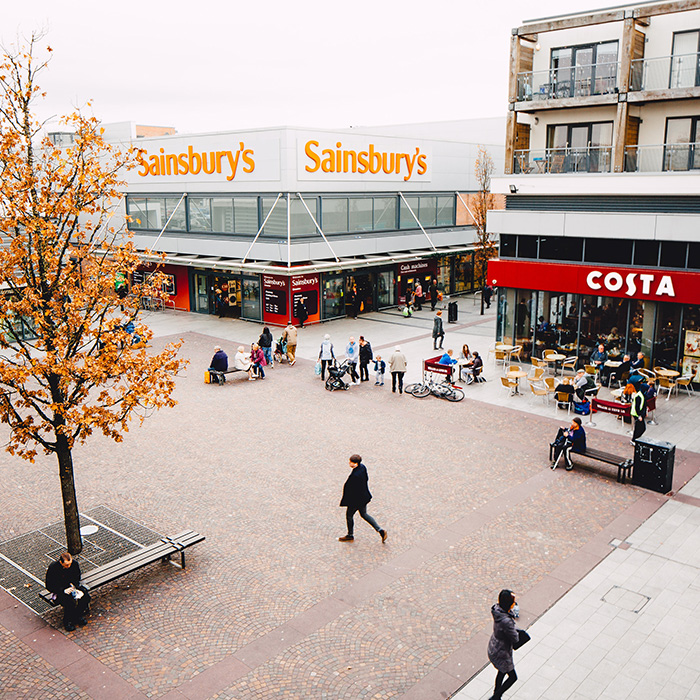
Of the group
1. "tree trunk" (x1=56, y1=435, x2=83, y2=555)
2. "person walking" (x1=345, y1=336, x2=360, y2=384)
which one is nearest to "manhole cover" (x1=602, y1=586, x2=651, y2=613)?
"tree trunk" (x1=56, y1=435, x2=83, y2=555)

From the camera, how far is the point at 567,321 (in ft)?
78.5

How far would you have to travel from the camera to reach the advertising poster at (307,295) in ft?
102

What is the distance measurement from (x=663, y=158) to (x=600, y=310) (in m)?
5.29

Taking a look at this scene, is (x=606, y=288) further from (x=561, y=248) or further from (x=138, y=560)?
(x=138, y=560)

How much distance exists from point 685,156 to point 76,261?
1911 centimetres

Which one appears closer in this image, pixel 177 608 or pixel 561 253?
pixel 177 608

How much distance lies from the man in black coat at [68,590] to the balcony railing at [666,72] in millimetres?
21675

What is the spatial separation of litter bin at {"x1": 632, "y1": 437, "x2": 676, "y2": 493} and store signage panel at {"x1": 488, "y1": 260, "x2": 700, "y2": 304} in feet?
28.0

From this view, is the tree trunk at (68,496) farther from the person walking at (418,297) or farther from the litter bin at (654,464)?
the person walking at (418,297)

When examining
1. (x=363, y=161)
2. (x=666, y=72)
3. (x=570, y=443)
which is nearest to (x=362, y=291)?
(x=363, y=161)

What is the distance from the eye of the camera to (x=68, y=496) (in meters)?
11.0

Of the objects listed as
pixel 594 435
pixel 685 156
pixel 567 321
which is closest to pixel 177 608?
pixel 594 435

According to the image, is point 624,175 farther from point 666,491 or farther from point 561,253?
point 666,491

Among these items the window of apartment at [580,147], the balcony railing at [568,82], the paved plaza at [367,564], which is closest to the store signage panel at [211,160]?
the balcony railing at [568,82]
